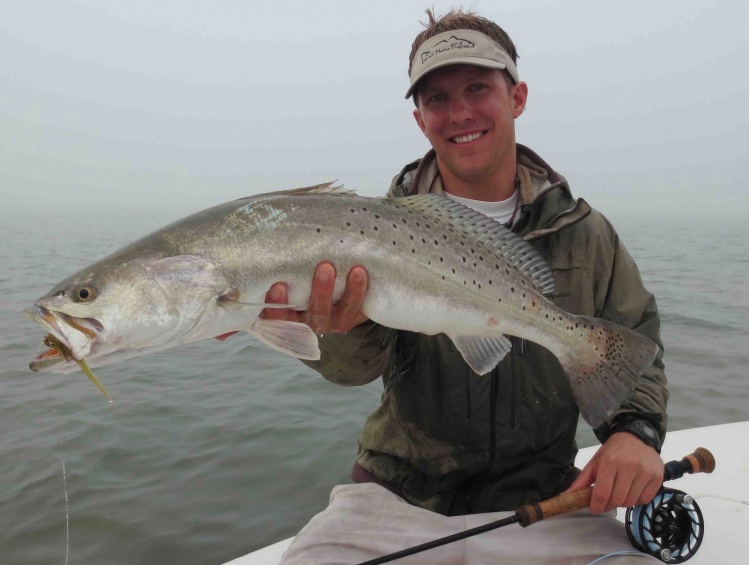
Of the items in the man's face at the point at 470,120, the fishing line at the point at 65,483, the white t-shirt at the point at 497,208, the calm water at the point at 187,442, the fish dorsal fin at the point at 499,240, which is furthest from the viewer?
the calm water at the point at 187,442

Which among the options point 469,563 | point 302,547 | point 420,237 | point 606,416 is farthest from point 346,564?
point 420,237

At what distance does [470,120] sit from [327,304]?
1.51 meters

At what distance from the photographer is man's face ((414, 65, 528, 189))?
328 centimetres

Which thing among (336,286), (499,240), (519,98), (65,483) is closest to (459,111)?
(519,98)

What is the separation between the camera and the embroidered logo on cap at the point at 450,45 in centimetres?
322

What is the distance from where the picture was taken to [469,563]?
2.86m

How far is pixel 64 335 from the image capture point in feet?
6.92

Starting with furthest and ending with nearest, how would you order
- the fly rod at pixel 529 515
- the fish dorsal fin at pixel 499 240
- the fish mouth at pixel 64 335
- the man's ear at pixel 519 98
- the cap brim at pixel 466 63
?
the man's ear at pixel 519 98 < the cap brim at pixel 466 63 < the fish dorsal fin at pixel 499 240 < the fly rod at pixel 529 515 < the fish mouth at pixel 64 335

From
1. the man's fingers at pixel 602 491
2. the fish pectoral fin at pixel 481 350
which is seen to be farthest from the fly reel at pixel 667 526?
the fish pectoral fin at pixel 481 350

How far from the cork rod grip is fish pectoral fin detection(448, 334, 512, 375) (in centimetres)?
66

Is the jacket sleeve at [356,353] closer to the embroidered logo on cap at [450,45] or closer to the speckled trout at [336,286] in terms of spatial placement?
the speckled trout at [336,286]

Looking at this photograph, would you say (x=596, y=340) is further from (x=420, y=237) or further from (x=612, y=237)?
(x=420, y=237)

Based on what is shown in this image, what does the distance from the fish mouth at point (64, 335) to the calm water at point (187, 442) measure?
289cm

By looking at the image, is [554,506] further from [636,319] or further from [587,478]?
[636,319]
